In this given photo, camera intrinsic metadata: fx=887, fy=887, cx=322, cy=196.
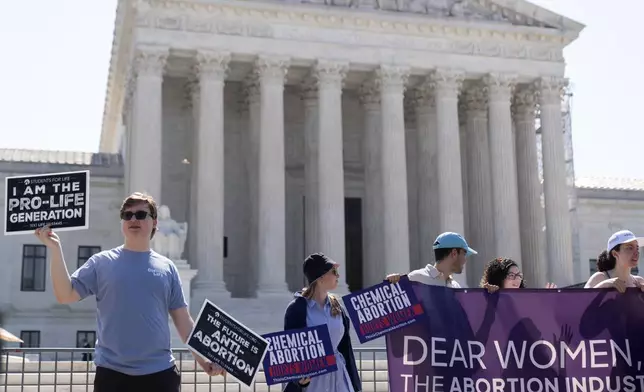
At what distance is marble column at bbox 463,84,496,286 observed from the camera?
44.9 m

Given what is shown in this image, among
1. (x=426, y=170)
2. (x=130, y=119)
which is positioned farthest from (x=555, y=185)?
(x=130, y=119)

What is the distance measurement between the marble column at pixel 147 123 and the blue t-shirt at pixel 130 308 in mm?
31147

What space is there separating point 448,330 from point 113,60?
41932mm

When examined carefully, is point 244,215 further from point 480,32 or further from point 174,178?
point 480,32

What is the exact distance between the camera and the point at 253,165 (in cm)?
4269

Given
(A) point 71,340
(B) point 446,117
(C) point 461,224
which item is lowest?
(A) point 71,340

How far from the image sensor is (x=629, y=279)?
10398mm

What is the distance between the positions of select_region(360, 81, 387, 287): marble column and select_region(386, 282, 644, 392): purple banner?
31.2 m

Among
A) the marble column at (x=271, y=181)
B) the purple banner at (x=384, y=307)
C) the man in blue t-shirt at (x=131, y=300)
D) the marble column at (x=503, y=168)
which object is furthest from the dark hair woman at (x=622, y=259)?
the marble column at (x=503, y=168)

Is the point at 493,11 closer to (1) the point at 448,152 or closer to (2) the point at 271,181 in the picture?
(1) the point at 448,152

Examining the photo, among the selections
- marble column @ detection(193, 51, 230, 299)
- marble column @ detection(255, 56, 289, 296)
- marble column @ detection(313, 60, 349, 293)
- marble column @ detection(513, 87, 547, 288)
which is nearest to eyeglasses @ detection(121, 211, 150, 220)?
marble column @ detection(193, 51, 230, 299)

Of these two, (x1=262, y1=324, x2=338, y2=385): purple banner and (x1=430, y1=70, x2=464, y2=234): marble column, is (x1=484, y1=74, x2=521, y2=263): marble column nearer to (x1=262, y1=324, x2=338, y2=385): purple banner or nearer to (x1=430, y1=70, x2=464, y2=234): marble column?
(x1=430, y1=70, x2=464, y2=234): marble column

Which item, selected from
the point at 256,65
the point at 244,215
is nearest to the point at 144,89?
the point at 256,65

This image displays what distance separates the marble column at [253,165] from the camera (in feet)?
137
